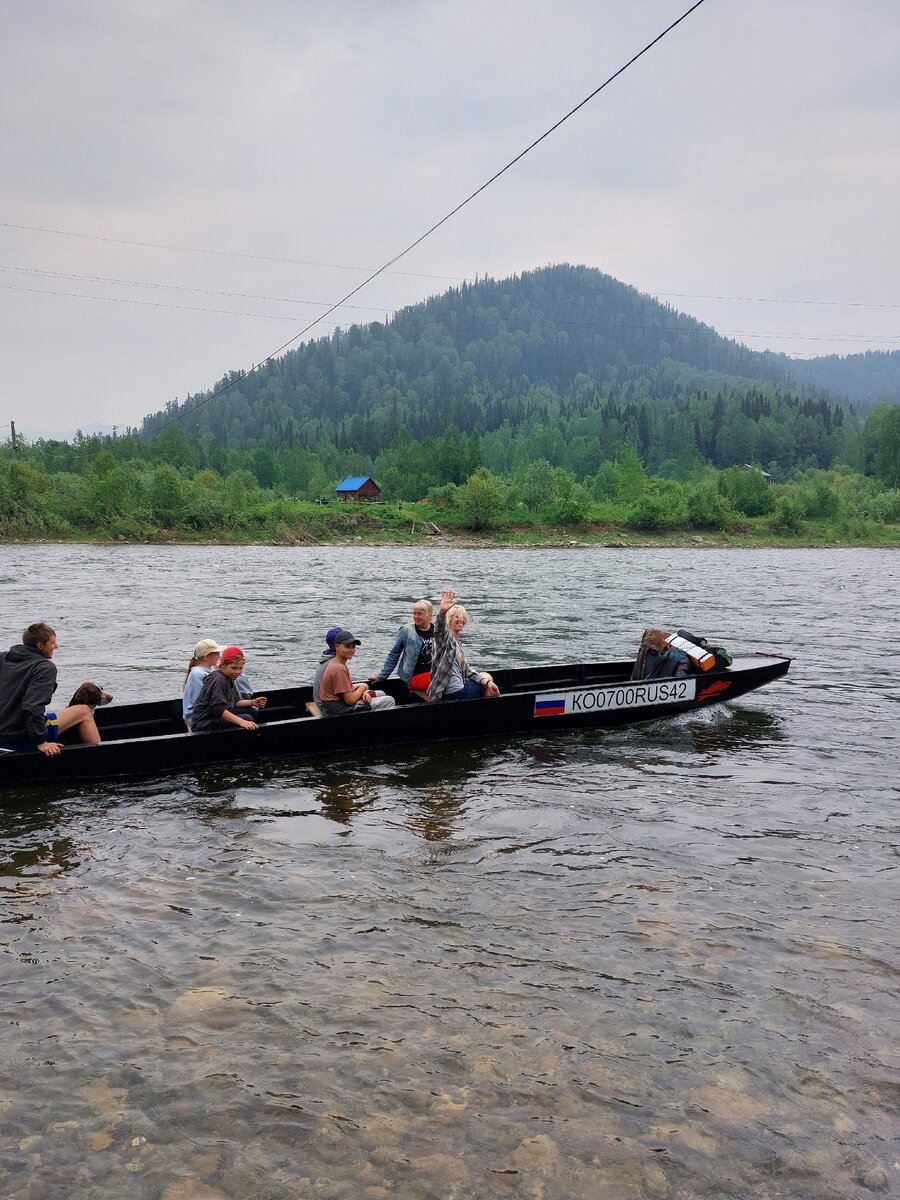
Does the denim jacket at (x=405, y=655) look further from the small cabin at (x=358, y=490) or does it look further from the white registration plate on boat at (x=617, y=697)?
the small cabin at (x=358, y=490)

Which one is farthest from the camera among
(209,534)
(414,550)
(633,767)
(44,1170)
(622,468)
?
(622,468)

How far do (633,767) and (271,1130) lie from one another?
9019 mm

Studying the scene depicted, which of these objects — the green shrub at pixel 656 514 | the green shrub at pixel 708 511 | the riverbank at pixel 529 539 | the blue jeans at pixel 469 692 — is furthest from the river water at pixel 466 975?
the green shrub at pixel 708 511

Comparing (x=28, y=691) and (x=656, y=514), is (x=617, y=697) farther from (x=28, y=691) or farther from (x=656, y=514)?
(x=656, y=514)

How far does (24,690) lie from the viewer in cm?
1108

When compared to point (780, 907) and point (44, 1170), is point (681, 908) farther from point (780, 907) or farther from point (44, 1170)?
point (44, 1170)

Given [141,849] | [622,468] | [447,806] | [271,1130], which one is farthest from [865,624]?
[622,468]

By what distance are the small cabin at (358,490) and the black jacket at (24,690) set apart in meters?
141

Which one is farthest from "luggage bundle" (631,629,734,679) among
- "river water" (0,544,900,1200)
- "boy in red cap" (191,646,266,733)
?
"boy in red cap" (191,646,266,733)

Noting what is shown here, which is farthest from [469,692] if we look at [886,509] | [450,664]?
[886,509]

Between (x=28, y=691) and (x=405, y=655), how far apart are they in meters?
5.70

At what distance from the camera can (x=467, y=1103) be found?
563 cm

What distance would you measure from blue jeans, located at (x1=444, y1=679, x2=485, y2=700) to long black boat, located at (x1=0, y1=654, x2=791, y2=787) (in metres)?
0.22

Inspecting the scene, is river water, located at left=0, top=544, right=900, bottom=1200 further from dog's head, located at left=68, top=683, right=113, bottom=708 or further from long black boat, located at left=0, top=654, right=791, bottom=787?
dog's head, located at left=68, top=683, right=113, bottom=708
